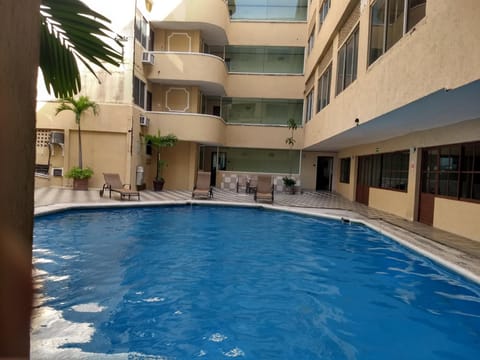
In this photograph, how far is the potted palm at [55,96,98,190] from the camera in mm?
15562

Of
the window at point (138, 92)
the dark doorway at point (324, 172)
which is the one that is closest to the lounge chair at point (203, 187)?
the window at point (138, 92)

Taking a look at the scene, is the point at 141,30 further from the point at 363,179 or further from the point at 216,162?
the point at 363,179

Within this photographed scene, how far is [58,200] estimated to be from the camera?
1264 cm

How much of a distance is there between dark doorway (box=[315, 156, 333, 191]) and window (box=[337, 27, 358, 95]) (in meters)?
11.3

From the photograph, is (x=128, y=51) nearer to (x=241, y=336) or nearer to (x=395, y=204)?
(x=395, y=204)

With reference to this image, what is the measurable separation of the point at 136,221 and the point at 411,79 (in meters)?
8.31

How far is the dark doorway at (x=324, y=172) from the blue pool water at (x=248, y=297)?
14.7m

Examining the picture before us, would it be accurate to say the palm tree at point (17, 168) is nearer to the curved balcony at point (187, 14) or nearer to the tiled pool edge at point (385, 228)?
the tiled pool edge at point (385, 228)

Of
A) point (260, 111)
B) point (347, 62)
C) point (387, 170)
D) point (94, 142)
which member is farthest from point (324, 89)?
point (94, 142)

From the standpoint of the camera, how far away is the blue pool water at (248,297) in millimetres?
3971

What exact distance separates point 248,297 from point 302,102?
1952 cm

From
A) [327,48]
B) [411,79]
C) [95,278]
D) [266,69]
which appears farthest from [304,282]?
[266,69]

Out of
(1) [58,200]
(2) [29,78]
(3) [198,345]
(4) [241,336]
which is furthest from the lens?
(1) [58,200]

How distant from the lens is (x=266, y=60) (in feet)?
76.4
